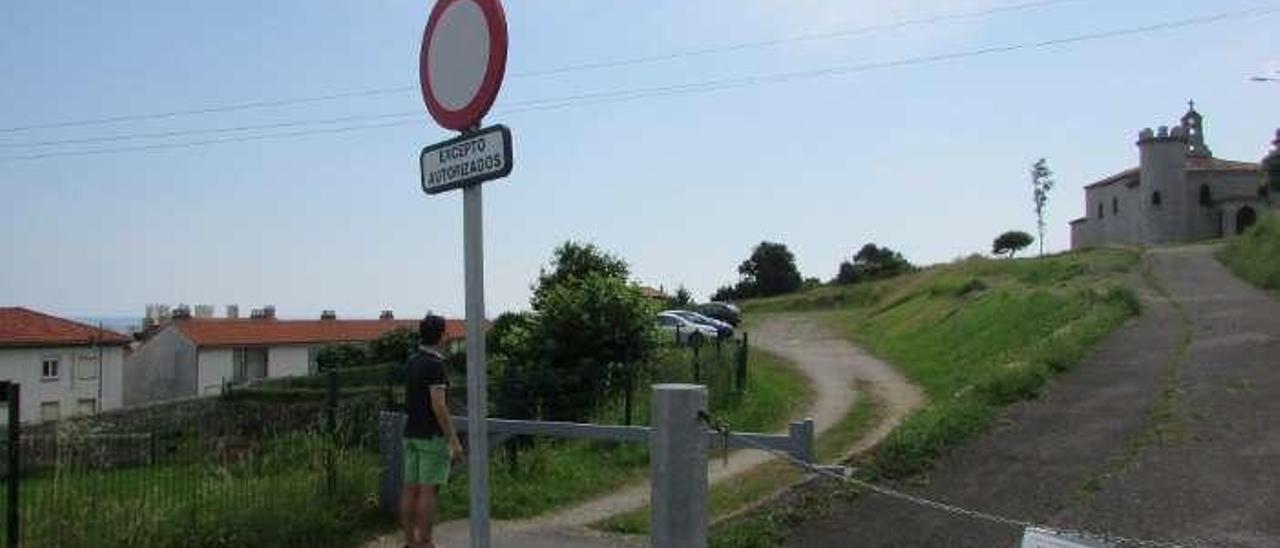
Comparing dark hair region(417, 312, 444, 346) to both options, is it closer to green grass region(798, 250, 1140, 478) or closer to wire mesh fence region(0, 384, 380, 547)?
wire mesh fence region(0, 384, 380, 547)

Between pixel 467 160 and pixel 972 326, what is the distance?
27365mm

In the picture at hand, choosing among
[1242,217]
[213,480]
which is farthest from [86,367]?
[1242,217]

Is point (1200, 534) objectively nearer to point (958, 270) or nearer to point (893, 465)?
point (893, 465)

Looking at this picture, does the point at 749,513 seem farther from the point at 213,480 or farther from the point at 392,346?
the point at 392,346

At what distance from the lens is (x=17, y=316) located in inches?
2746

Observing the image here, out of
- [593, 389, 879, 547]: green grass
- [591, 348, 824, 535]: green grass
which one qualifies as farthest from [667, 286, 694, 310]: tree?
[593, 389, 879, 547]: green grass

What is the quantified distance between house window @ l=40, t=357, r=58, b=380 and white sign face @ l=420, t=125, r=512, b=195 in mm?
71236

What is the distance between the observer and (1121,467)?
920 cm

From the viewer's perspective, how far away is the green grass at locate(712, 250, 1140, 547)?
9.79 metres

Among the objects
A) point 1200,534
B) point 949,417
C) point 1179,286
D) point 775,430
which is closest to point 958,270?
point 1179,286

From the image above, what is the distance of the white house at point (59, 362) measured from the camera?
66438 mm

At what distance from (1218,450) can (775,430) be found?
9305 mm

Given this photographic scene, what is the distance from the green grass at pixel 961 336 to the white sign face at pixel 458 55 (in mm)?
4227

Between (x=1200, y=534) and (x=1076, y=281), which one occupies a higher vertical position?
(x=1076, y=281)
